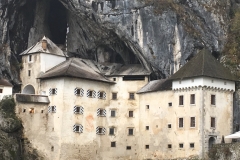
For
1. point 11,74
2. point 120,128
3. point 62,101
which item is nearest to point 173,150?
point 120,128

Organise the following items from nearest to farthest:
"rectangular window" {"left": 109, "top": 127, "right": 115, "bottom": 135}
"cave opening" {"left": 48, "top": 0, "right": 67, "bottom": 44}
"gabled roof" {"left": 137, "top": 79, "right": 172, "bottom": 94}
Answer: "gabled roof" {"left": 137, "top": 79, "right": 172, "bottom": 94} < "rectangular window" {"left": 109, "top": 127, "right": 115, "bottom": 135} < "cave opening" {"left": 48, "top": 0, "right": 67, "bottom": 44}

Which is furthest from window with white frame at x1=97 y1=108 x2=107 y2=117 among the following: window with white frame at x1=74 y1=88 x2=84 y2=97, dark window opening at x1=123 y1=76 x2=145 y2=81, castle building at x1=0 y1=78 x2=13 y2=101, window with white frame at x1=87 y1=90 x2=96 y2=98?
castle building at x1=0 y1=78 x2=13 y2=101

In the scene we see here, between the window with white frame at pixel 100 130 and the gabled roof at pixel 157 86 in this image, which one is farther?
the window with white frame at pixel 100 130

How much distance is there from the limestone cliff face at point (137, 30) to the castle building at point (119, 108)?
2796 mm

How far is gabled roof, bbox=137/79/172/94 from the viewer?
81.8 m

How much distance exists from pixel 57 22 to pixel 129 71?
57.4 feet

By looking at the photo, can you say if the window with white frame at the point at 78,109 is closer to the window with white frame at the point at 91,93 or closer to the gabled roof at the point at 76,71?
the window with white frame at the point at 91,93

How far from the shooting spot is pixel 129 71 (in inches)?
3447

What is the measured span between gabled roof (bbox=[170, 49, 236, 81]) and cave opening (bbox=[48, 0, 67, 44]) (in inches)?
965

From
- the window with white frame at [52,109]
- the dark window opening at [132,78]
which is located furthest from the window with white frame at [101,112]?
the window with white frame at [52,109]

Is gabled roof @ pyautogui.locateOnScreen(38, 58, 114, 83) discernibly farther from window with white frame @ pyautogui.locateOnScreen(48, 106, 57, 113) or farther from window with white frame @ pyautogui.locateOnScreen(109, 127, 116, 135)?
window with white frame @ pyautogui.locateOnScreen(109, 127, 116, 135)

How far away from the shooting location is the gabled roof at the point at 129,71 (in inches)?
3415

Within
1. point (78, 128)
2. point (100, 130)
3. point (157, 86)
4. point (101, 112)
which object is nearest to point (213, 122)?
point (157, 86)

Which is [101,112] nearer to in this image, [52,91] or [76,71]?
[76,71]
